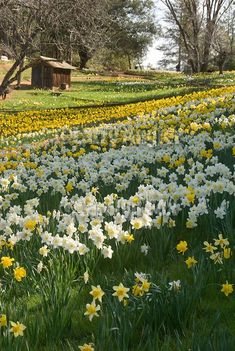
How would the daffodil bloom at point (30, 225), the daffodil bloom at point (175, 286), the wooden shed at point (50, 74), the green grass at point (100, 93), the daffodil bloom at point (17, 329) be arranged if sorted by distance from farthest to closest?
the wooden shed at point (50, 74) → the green grass at point (100, 93) → the daffodil bloom at point (30, 225) → the daffodil bloom at point (175, 286) → the daffodil bloom at point (17, 329)

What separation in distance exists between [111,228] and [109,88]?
37.6 metres

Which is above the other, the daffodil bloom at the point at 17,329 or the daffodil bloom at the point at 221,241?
the daffodil bloom at the point at 221,241

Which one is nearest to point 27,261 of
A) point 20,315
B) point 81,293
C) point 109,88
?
point 81,293

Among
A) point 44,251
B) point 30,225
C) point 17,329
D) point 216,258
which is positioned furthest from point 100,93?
point 17,329

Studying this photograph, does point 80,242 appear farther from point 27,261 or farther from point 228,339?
point 228,339

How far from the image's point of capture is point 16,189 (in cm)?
650

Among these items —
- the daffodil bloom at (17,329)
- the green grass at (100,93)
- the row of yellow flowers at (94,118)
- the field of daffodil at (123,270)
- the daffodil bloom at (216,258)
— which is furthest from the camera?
the green grass at (100,93)

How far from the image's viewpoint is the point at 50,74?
41094 millimetres

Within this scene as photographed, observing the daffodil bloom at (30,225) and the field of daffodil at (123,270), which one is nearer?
the field of daffodil at (123,270)

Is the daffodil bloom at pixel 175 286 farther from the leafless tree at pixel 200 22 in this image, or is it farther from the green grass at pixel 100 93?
the leafless tree at pixel 200 22

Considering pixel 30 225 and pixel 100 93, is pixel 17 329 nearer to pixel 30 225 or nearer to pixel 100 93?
pixel 30 225

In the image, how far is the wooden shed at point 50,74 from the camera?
4069 cm

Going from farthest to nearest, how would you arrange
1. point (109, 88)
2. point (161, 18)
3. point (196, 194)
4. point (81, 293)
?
point (161, 18)
point (109, 88)
point (196, 194)
point (81, 293)

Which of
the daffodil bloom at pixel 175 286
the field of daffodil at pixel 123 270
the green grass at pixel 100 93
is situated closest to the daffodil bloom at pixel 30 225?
the field of daffodil at pixel 123 270
